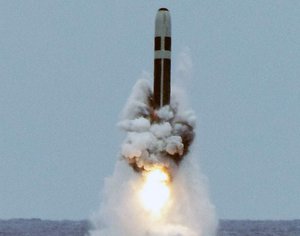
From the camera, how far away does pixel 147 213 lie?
6284 centimetres

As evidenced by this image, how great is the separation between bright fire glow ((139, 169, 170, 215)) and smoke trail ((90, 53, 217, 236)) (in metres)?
0.35

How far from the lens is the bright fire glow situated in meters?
61.8

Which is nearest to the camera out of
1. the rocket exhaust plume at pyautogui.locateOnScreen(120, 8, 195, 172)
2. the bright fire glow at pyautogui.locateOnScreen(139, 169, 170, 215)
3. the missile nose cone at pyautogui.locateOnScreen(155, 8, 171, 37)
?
the rocket exhaust plume at pyautogui.locateOnScreen(120, 8, 195, 172)

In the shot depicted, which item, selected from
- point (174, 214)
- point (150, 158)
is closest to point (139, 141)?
point (150, 158)

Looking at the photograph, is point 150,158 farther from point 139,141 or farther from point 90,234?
point 90,234

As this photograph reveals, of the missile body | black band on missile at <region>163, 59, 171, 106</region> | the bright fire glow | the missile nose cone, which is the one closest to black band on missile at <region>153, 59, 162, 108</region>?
the missile body

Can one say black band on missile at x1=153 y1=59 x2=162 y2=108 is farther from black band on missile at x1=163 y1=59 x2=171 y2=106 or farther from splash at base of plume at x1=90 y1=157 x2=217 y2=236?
splash at base of plume at x1=90 y1=157 x2=217 y2=236

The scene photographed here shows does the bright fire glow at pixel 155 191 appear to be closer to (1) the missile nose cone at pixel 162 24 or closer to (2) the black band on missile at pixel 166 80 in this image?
(2) the black band on missile at pixel 166 80

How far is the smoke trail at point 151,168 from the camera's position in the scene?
61406 mm

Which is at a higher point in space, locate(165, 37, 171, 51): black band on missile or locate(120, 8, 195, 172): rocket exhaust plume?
locate(165, 37, 171, 51): black band on missile

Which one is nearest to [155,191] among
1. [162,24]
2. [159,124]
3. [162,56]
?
[159,124]

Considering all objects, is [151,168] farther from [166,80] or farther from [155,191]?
[166,80]

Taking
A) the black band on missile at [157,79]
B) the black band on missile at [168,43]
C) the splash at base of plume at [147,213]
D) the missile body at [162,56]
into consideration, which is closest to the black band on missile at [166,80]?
the missile body at [162,56]

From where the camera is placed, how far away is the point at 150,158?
201 ft
